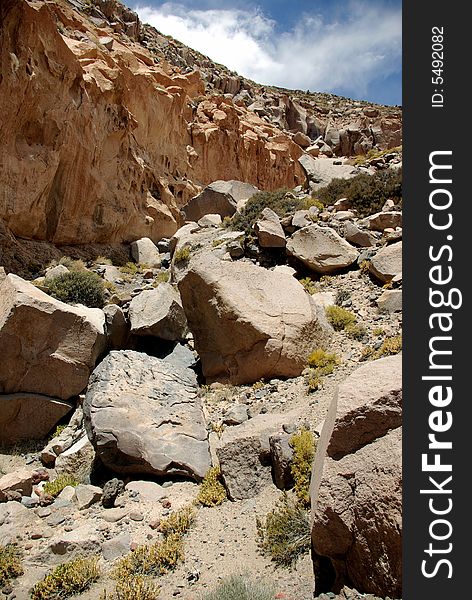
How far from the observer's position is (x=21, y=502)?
559 cm

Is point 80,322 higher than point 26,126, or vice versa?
point 26,126

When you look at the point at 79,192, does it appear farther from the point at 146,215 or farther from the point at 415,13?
the point at 415,13

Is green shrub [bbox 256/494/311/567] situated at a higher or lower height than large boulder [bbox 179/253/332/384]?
lower

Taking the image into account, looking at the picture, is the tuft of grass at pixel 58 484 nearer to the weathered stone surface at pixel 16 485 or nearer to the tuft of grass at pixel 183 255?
the weathered stone surface at pixel 16 485

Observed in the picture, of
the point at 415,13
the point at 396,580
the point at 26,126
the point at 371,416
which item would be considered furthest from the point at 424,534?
the point at 26,126

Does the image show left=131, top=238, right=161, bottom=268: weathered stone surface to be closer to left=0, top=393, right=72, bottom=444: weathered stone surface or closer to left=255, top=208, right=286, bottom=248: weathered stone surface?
left=255, top=208, right=286, bottom=248: weathered stone surface

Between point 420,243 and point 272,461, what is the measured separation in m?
3.32

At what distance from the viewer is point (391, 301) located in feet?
27.3

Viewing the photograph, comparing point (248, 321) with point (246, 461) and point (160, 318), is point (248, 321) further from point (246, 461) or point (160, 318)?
point (246, 461)

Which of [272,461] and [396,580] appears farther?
[272,461]

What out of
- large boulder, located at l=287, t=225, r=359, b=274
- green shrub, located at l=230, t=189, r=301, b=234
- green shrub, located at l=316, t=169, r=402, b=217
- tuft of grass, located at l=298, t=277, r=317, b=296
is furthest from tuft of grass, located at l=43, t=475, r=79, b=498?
green shrub, located at l=316, t=169, r=402, b=217

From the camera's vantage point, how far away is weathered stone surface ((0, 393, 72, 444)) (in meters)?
7.92

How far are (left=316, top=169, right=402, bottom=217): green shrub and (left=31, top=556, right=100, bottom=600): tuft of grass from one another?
36.0 ft

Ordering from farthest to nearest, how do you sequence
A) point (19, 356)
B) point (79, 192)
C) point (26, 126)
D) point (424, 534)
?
point (79, 192) < point (26, 126) < point (19, 356) < point (424, 534)
